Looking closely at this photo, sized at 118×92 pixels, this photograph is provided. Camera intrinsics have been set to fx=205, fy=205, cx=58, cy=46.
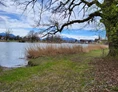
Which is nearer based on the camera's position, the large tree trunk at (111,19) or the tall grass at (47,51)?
the large tree trunk at (111,19)

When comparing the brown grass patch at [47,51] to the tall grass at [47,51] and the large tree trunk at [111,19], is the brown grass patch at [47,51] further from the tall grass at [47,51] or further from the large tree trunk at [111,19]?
the large tree trunk at [111,19]

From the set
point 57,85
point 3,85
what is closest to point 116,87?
point 57,85

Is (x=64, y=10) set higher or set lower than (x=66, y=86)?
higher

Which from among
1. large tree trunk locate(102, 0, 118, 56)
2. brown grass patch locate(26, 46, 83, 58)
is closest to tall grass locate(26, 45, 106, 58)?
brown grass patch locate(26, 46, 83, 58)

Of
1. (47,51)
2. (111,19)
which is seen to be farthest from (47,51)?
(111,19)

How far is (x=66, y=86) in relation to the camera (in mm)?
6055

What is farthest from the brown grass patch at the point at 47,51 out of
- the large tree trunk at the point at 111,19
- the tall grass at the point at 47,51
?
the large tree trunk at the point at 111,19

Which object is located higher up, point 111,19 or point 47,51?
point 111,19

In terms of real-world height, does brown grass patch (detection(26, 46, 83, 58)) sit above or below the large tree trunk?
below

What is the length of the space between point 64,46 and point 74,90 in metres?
14.4

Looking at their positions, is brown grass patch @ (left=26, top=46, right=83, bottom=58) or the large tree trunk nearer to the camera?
the large tree trunk

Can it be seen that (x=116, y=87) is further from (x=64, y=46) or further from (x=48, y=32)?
(x=64, y=46)

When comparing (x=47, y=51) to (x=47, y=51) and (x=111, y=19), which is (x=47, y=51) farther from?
(x=111, y=19)

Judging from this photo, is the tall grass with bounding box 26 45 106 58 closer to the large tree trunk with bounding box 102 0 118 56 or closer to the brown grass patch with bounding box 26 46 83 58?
the brown grass patch with bounding box 26 46 83 58
